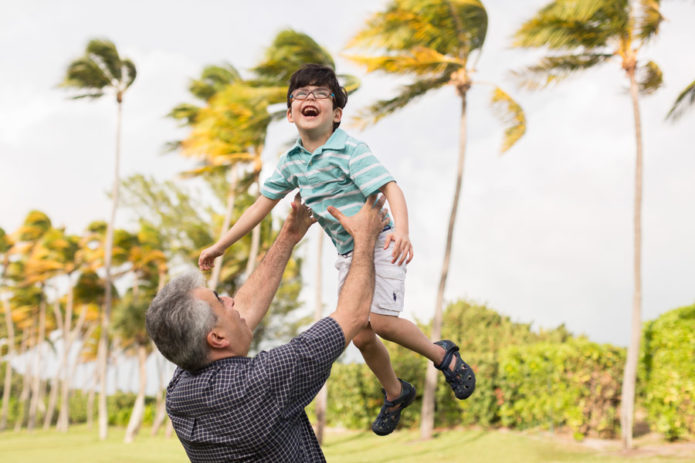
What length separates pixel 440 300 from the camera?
15.7 m

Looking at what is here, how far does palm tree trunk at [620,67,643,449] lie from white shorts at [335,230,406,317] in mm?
10989

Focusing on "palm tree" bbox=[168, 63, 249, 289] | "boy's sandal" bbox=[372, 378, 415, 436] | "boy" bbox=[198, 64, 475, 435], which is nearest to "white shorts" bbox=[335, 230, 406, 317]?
"boy" bbox=[198, 64, 475, 435]

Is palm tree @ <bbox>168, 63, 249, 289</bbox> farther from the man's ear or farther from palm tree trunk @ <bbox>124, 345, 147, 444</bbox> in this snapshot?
the man's ear

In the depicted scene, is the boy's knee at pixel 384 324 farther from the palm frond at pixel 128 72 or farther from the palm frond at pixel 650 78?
the palm frond at pixel 128 72

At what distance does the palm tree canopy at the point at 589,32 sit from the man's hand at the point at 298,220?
1284 centimetres

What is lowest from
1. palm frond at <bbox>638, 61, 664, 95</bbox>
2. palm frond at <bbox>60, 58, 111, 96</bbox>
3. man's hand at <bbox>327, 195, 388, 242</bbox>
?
man's hand at <bbox>327, 195, 388, 242</bbox>

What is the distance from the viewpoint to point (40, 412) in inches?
1948

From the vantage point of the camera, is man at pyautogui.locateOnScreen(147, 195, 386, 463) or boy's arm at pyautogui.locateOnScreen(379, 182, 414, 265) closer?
man at pyautogui.locateOnScreen(147, 195, 386, 463)

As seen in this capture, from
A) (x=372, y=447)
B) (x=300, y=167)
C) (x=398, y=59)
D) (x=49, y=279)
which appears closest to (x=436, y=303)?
(x=372, y=447)

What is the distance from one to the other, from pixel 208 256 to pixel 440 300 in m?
12.7

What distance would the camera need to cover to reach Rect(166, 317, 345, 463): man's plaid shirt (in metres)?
2.35

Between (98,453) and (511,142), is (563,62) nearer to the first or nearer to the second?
(511,142)

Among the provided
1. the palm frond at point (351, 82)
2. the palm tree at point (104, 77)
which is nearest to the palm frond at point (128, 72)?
the palm tree at point (104, 77)

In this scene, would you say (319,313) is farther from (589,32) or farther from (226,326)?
(226,326)
